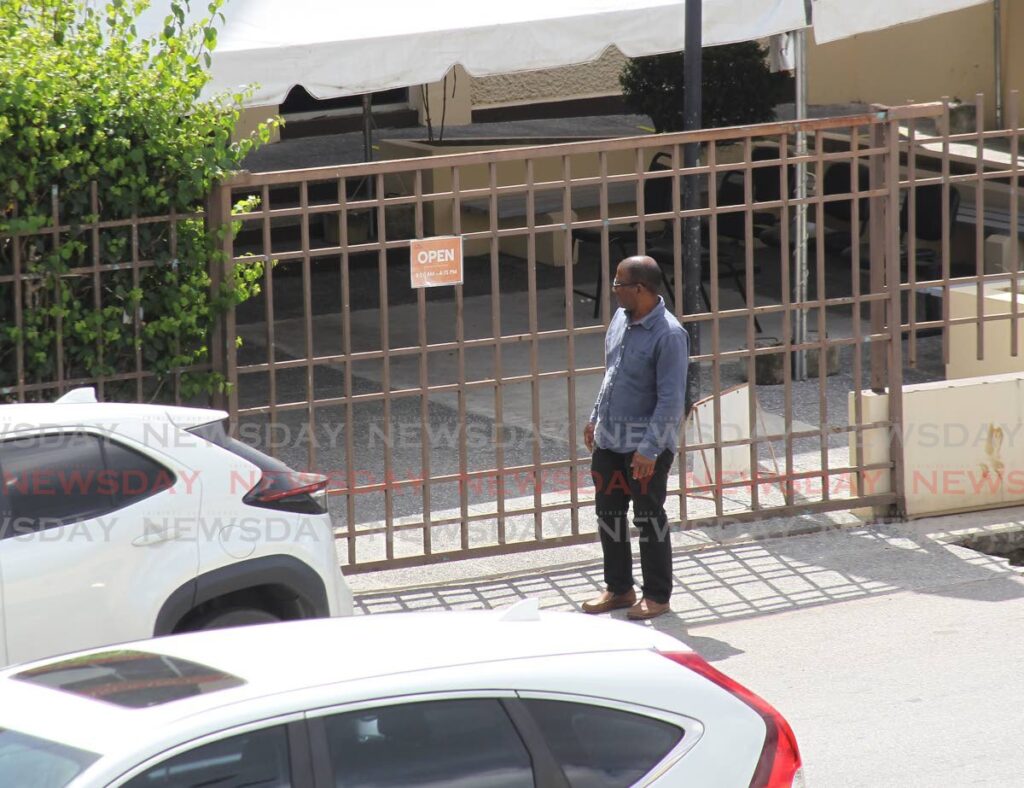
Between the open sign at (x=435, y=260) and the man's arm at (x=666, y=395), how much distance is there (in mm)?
1396

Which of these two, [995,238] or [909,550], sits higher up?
[995,238]

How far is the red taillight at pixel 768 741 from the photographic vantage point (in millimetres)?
3764

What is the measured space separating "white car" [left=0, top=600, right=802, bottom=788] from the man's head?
343 cm

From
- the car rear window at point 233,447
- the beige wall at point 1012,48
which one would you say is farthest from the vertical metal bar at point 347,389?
the beige wall at point 1012,48

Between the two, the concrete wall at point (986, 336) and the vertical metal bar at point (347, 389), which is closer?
the vertical metal bar at point (347, 389)

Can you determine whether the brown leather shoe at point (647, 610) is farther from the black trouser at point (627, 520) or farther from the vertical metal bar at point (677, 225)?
the vertical metal bar at point (677, 225)

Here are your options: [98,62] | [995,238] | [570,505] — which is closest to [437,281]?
[570,505]

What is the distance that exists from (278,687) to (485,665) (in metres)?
0.48

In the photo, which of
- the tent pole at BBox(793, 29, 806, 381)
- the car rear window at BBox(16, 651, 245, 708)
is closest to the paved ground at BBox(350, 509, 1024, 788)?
the tent pole at BBox(793, 29, 806, 381)

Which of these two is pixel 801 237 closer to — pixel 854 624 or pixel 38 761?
pixel 854 624

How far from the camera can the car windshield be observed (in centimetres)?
327

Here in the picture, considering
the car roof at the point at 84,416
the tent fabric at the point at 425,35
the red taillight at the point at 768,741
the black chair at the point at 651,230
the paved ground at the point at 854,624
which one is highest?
the tent fabric at the point at 425,35

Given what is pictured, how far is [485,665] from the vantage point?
3600 mm

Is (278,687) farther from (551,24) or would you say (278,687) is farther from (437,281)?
(551,24)
